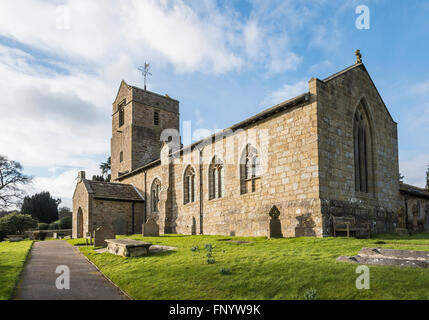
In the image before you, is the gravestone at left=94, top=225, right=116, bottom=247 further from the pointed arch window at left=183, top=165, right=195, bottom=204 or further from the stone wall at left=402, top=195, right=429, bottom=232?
the stone wall at left=402, top=195, right=429, bottom=232

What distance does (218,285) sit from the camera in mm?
7070

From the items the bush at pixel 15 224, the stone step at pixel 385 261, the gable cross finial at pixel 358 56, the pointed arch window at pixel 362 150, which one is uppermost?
the gable cross finial at pixel 358 56

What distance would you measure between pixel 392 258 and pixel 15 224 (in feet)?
98.2

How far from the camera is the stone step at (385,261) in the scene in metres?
7.14

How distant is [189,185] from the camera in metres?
22.9

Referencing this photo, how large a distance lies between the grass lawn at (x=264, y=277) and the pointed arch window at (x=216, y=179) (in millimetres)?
9253

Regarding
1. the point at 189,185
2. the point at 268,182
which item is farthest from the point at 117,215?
the point at 268,182

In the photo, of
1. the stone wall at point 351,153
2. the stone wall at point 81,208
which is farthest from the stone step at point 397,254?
the stone wall at point 81,208

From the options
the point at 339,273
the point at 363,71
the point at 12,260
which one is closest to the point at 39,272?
the point at 12,260

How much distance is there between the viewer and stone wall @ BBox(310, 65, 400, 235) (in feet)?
46.6

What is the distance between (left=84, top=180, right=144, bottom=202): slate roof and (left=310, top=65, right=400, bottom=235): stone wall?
18401mm

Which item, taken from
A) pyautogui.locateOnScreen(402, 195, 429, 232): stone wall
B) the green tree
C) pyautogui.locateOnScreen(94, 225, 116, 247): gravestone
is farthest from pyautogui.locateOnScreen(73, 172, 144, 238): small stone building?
the green tree

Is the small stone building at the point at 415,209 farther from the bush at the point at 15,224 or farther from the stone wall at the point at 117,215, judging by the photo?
the bush at the point at 15,224
